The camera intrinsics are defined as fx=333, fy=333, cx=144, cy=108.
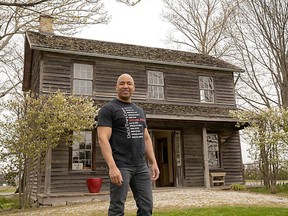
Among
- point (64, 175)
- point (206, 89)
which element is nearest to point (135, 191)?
point (64, 175)

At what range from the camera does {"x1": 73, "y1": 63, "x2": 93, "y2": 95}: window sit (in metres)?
13.5

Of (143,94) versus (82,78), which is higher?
(82,78)

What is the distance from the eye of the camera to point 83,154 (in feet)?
41.8

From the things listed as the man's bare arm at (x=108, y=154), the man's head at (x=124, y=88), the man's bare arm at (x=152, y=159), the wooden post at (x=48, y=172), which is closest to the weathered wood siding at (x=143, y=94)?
the wooden post at (x=48, y=172)

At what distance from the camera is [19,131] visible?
9938mm

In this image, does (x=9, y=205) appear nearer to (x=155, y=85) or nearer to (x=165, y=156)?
(x=165, y=156)

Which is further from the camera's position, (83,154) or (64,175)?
(83,154)

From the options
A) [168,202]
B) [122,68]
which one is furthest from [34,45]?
[168,202]

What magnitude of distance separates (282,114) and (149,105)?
531 centimetres

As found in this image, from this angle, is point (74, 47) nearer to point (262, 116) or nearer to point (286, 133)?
point (262, 116)

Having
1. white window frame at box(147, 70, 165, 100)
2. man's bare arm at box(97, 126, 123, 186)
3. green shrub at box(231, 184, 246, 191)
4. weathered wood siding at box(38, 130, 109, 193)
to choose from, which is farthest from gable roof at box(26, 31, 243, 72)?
man's bare arm at box(97, 126, 123, 186)

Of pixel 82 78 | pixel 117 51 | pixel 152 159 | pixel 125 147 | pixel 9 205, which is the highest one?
pixel 117 51

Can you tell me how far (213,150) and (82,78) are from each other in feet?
22.6

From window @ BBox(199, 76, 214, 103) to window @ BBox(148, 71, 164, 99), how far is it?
212 centimetres
